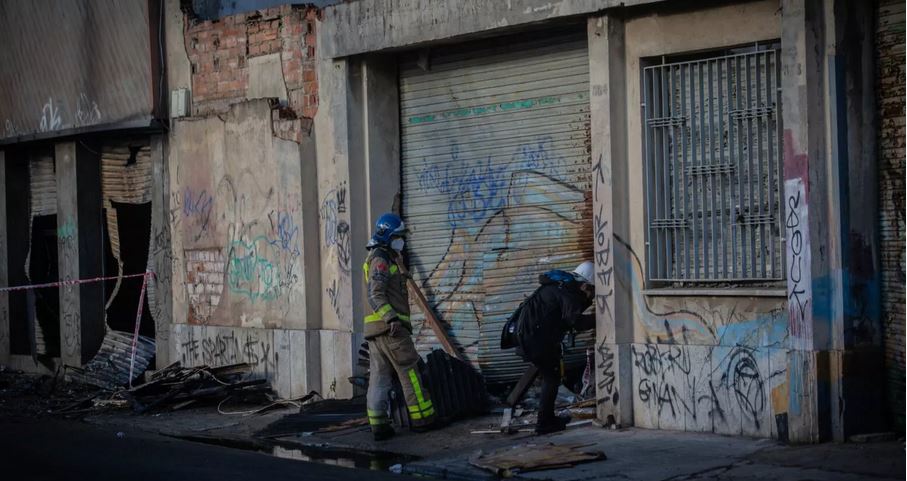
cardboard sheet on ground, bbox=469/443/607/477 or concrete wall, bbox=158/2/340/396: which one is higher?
concrete wall, bbox=158/2/340/396

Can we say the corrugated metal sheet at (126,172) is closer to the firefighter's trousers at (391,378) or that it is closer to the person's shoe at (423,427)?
the firefighter's trousers at (391,378)

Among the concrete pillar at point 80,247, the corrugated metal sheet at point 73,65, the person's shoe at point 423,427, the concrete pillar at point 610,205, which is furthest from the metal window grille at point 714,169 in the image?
the concrete pillar at point 80,247

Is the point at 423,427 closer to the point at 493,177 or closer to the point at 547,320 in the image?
the point at 547,320

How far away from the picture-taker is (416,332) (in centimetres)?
1398

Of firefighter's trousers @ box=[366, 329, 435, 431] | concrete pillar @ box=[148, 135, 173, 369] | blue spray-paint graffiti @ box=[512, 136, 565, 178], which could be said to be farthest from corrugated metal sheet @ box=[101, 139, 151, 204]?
firefighter's trousers @ box=[366, 329, 435, 431]

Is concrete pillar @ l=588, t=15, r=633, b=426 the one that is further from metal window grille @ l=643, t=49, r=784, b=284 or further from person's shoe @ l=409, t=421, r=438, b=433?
person's shoe @ l=409, t=421, r=438, b=433

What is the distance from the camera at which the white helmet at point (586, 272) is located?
38.3ft

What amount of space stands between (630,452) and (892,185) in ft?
9.20

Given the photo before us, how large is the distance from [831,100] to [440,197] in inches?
188

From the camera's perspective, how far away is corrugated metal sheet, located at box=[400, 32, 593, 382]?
41.0 feet

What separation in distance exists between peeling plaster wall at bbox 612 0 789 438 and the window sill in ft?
0.16

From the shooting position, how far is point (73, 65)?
17.6 meters

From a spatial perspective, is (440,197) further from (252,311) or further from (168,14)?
(168,14)

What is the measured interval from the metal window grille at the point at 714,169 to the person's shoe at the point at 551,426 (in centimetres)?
143
